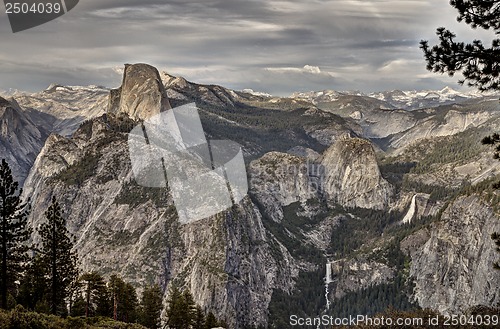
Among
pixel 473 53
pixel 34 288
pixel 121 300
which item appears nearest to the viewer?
pixel 473 53

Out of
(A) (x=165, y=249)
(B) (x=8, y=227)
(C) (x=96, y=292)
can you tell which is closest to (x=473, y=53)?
(B) (x=8, y=227)

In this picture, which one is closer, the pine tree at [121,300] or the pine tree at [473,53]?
the pine tree at [473,53]

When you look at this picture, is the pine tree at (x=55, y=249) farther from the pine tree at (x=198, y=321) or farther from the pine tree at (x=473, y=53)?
the pine tree at (x=473, y=53)

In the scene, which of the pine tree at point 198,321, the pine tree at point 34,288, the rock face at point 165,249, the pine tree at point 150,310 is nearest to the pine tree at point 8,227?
the pine tree at point 34,288

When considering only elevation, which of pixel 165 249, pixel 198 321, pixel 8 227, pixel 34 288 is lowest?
pixel 165 249

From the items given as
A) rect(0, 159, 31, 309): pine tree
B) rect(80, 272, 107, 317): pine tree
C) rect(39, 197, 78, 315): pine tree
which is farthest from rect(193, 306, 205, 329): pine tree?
rect(0, 159, 31, 309): pine tree

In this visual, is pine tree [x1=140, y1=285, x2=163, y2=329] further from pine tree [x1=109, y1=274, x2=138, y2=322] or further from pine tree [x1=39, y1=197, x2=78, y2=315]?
pine tree [x1=39, y1=197, x2=78, y2=315]

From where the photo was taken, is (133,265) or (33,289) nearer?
(33,289)

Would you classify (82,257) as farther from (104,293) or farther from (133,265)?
(104,293)

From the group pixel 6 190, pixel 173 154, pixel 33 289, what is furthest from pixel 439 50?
pixel 173 154

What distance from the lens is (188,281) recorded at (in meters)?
176

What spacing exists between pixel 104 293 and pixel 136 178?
355ft

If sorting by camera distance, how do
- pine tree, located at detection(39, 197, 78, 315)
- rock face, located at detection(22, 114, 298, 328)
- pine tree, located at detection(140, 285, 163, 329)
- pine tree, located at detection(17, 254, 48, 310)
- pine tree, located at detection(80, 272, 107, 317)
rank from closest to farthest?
1. pine tree, located at detection(39, 197, 78, 315)
2. pine tree, located at detection(17, 254, 48, 310)
3. pine tree, located at detection(80, 272, 107, 317)
4. pine tree, located at detection(140, 285, 163, 329)
5. rock face, located at detection(22, 114, 298, 328)

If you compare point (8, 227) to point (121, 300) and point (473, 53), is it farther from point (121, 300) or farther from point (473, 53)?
point (473, 53)
